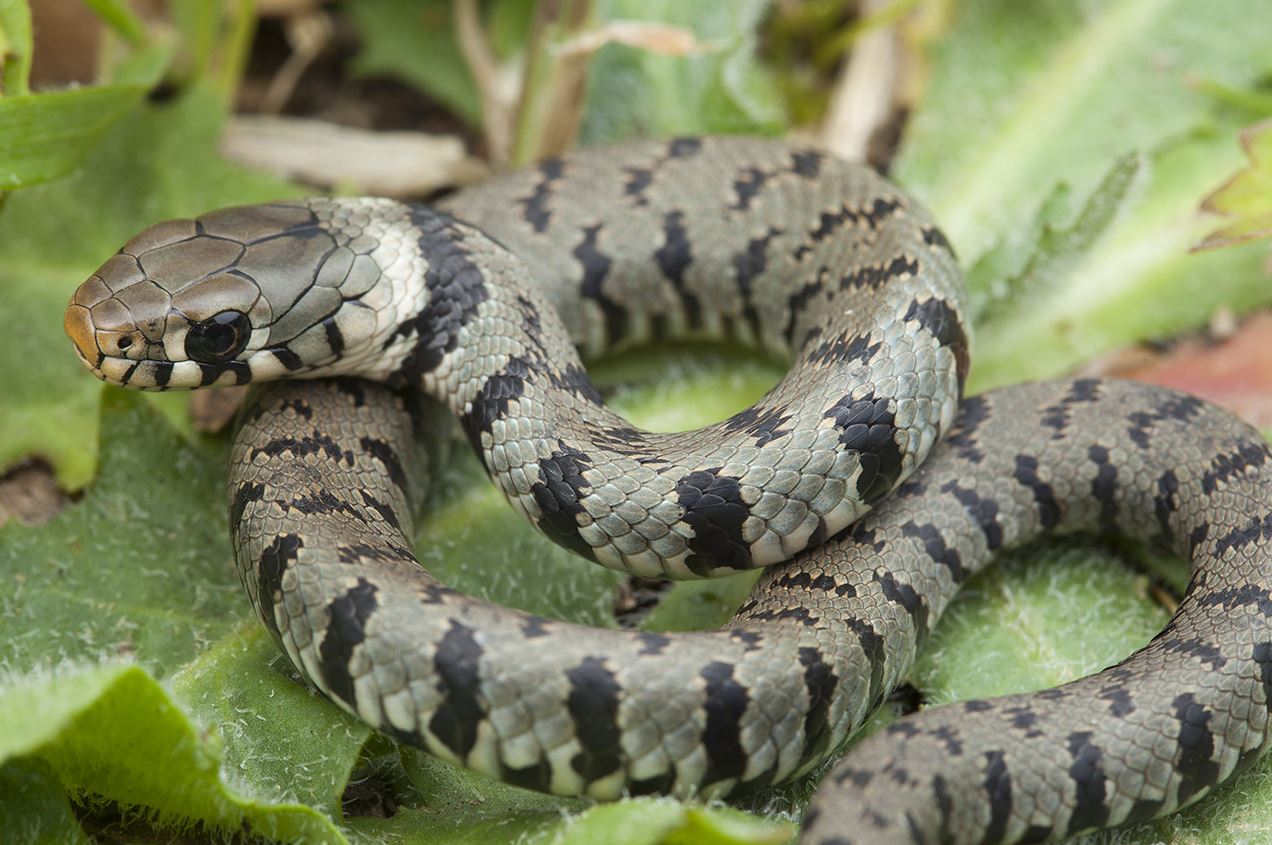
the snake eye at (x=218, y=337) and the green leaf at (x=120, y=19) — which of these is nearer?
the snake eye at (x=218, y=337)

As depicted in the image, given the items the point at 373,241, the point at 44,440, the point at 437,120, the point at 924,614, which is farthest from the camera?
the point at 437,120

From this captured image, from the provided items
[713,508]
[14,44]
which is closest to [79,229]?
[14,44]

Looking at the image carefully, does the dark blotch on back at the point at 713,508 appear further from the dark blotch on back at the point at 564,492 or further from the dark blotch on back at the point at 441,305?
the dark blotch on back at the point at 441,305

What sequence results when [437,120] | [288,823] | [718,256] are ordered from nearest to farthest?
[288,823]
[718,256]
[437,120]

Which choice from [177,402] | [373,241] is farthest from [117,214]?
[373,241]

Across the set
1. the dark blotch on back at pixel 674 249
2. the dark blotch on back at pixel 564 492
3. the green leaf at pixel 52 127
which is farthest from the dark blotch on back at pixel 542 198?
the green leaf at pixel 52 127

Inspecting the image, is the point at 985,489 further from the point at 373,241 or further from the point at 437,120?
the point at 437,120

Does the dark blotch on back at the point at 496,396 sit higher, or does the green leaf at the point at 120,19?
the green leaf at the point at 120,19
